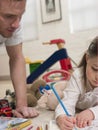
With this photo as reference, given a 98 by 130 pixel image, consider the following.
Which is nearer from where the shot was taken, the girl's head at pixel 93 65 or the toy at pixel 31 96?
the girl's head at pixel 93 65

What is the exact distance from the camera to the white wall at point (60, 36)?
8.91 feet

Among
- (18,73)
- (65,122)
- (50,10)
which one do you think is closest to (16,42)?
(18,73)

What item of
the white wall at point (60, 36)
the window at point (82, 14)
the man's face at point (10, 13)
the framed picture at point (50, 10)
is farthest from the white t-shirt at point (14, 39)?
the framed picture at point (50, 10)

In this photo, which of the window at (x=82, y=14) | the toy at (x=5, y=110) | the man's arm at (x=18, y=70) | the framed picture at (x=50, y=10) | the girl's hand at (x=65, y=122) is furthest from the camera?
the framed picture at (x=50, y=10)

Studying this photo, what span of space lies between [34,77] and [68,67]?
487 mm

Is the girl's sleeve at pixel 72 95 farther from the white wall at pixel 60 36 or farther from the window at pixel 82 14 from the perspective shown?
the window at pixel 82 14

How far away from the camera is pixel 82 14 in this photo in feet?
9.03

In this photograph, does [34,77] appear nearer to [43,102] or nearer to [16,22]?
[43,102]

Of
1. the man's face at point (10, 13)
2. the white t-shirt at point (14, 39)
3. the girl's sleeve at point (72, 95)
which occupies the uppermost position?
the man's face at point (10, 13)

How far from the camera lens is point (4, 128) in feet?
2.00

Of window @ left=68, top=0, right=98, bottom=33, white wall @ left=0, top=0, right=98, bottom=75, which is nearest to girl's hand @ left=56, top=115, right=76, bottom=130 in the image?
white wall @ left=0, top=0, right=98, bottom=75

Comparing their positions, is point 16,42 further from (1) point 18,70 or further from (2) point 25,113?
(2) point 25,113

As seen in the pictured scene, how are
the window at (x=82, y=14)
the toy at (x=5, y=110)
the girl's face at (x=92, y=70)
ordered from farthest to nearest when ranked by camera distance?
the window at (x=82, y=14)
the toy at (x=5, y=110)
the girl's face at (x=92, y=70)

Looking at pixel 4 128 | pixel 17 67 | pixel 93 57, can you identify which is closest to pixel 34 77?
pixel 17 67
